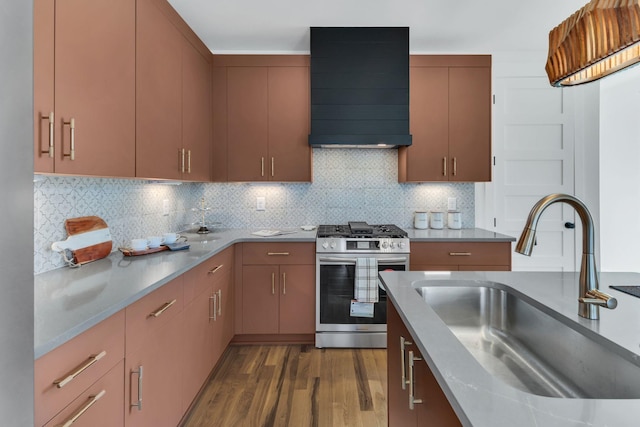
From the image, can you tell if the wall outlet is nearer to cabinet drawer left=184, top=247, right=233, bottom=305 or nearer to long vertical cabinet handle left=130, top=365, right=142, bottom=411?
cabinet drawer left=184, top=247, right=233, bottom=305

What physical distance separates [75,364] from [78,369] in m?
0.02

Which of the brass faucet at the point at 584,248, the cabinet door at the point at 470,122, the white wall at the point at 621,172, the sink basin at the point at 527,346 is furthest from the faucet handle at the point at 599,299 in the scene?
the white wall at the point at 621,172

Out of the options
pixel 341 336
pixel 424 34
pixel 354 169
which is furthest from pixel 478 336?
pixel 424 34

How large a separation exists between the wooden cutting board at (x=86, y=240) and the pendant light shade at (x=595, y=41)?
221cm

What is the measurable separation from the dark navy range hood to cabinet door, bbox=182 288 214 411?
163 cm

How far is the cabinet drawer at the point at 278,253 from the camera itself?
2988mm

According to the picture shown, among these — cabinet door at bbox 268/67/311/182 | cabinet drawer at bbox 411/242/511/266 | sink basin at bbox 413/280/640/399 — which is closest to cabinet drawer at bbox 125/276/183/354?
sink basin at bbox 413/280/640/399

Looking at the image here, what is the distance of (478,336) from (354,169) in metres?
2.40

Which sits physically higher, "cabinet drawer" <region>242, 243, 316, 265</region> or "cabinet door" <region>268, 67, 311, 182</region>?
"cabinet door" <region>268, 67, 311, 182</region>

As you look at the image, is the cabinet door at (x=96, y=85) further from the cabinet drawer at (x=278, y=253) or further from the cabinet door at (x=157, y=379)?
the cabinet drawer at (x=278, y=253)

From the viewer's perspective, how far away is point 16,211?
409mm

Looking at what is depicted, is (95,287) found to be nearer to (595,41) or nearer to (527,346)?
(527,346)

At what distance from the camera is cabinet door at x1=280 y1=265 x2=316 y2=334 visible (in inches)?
118

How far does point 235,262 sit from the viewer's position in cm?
298
